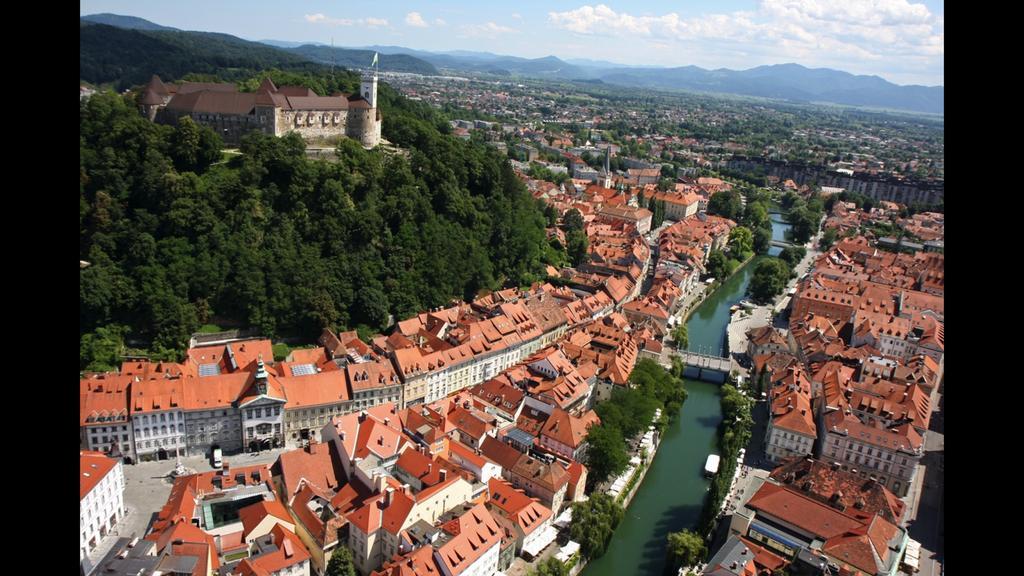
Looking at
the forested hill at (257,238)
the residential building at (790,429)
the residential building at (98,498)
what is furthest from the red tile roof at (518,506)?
the forested hill at (257,238)

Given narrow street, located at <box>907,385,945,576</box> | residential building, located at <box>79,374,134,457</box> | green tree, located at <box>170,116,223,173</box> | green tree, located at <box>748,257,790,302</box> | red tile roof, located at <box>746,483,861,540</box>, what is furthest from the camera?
green tree, located at <box>748,257,790,302</box>

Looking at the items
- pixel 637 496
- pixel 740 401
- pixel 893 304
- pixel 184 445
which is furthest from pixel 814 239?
pixel 184 445

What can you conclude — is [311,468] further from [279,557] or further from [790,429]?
[790,429]

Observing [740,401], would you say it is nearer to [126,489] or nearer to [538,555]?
[538,555]

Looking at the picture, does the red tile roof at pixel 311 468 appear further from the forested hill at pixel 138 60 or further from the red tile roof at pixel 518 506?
the forested hill at pixel 138 60

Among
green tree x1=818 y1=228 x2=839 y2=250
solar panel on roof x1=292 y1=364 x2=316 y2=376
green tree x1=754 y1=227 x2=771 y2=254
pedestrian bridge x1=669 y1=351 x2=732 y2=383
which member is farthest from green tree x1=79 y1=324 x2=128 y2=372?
green tree x1=818 y1=228 x2=839 y2=250

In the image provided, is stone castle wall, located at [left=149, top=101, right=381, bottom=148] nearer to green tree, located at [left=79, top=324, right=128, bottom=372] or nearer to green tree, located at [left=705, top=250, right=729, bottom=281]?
green tree, located at [left=79, top=324, right=128, bottom=372]
